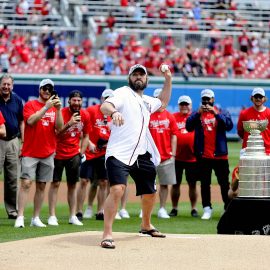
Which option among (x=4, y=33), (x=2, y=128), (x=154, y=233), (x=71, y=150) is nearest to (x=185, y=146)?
(x=71, y=150)

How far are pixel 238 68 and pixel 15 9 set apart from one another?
9.38m

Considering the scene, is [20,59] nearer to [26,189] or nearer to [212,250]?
[26,189]

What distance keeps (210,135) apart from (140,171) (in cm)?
528

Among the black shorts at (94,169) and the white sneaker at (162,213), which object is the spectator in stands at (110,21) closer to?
the white sneaker at (162,213)

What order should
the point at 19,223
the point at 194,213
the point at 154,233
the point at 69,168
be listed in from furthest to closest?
the point at 194,213
the point at 69,168
the point at 19,223
the point at 154,233

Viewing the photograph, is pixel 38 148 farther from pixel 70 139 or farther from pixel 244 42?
pixel 244 42

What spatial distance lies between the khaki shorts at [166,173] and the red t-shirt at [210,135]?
574 millimetres

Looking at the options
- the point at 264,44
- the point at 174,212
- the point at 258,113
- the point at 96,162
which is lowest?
the point at 264,44

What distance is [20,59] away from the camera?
36562mm

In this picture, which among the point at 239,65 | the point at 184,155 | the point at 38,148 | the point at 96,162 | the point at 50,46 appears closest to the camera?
the point at 38,148

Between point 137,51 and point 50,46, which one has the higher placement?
point 50,46

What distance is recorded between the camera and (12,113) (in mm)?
14117

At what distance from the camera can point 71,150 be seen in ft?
45.6

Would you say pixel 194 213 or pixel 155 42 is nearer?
pixel 194 213
